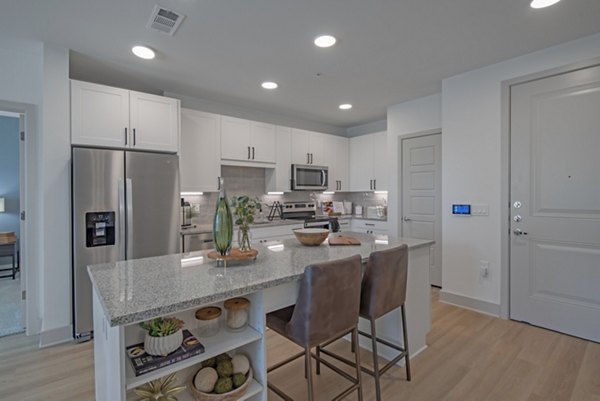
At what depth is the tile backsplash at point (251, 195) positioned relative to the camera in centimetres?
407

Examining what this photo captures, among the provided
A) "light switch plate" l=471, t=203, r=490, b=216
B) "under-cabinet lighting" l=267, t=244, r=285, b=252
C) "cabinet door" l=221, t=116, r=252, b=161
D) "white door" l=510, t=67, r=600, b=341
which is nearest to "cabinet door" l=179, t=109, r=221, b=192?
"cabinet door" l=221, t=116, r=252, b=161

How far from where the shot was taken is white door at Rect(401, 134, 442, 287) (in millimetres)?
3967

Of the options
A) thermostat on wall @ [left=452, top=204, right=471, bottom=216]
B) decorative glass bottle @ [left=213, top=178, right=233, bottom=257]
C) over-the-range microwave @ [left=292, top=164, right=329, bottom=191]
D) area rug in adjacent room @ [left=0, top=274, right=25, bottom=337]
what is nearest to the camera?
decorative glass bottle @ [left=213, top=178, right=233, bottom=257]

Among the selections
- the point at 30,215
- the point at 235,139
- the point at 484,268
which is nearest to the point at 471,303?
the point at 484,268

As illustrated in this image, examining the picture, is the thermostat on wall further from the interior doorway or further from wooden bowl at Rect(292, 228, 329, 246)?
the interior doorway

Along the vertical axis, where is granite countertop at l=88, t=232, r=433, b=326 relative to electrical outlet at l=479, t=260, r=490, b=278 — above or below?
above

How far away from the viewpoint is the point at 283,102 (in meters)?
4.18

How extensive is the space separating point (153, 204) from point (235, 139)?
59.1 inches

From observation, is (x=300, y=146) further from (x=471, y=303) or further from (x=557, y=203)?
(x=557, y=203)

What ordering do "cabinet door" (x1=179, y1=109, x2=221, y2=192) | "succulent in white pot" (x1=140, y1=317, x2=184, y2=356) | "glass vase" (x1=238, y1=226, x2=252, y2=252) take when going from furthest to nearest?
1. "cabinet door" (x1=179, y1=109, x2=221, y2=192)
2. "glass vase" (x1=238, y1=226, x2=252, y2=252)
3. "succulent in white pot" (x1=140, y1=317, x2=184, y2=356)

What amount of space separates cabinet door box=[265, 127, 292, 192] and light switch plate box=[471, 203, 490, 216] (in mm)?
2497

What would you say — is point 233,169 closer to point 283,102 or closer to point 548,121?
point 283,102

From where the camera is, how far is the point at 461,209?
3.26 metres

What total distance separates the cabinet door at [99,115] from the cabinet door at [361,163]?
11.8ft
